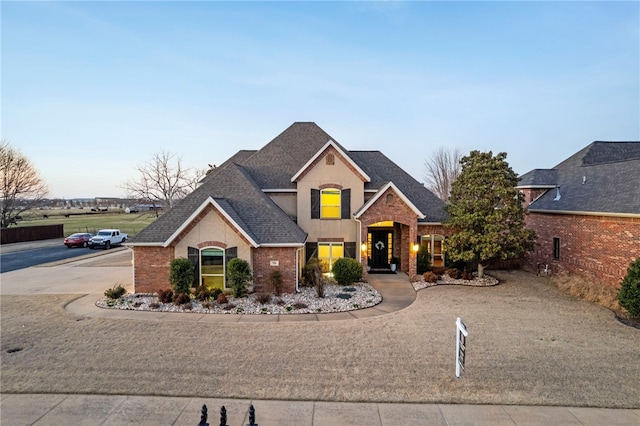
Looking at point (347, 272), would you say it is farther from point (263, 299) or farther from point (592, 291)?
point (592, 291)

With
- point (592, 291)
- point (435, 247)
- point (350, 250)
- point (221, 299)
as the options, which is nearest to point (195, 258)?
point (221, 299)

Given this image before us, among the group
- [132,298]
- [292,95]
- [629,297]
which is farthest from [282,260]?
[292,95]

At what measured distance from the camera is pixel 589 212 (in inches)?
673

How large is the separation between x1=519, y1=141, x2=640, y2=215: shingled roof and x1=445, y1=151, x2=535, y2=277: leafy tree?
3.90 meters

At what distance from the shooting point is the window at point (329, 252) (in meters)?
19.3

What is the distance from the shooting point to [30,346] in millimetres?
9781

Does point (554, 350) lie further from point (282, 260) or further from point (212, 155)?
point (212, 155)

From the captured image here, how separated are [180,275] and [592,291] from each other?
62.2 ft

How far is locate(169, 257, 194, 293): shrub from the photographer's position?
14.3m

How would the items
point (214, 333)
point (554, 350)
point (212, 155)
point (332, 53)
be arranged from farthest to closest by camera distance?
point (212, 155), point (332, 53), point (214, 333), point (554, 350)

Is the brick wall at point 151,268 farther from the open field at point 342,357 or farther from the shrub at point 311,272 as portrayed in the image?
the shrub at point 311,272

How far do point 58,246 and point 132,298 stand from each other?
28.1 m

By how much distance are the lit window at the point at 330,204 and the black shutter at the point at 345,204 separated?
20cm

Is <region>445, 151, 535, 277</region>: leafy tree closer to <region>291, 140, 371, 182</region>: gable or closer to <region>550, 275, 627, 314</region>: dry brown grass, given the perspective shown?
<region>550, 275, 627, 314</region>: dry brown grass
